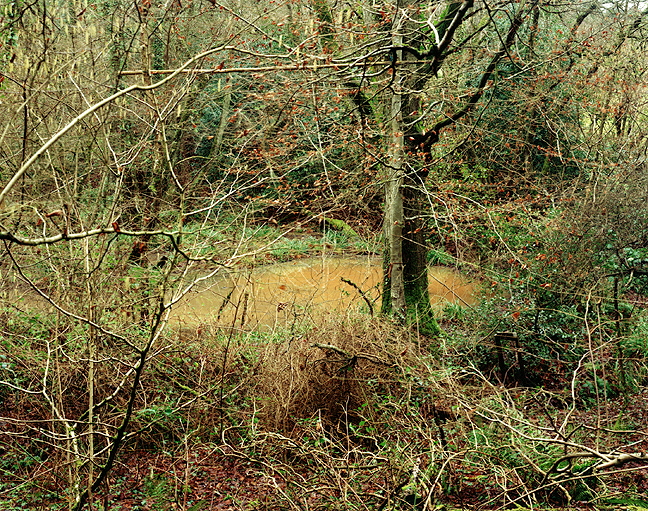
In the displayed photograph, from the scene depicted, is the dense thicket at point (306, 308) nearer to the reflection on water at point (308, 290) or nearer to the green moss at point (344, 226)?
the reflection on water at point (308, 290)

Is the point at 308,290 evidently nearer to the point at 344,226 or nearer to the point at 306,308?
the point at 306,308

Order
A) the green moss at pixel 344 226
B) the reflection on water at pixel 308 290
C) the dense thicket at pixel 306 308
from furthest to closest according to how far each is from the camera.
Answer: the green moss at pixel 344 226 → the reflection on water at pixel 308 290 → the dense thicket at pixel 306 308

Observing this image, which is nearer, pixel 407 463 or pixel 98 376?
pixel 407 463

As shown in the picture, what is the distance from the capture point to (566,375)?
8117mm

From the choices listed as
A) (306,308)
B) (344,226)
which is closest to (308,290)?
(306,308)

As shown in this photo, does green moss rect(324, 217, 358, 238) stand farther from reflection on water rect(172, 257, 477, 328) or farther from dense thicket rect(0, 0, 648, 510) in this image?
dense thicket rect(0, 0, 648, 510)

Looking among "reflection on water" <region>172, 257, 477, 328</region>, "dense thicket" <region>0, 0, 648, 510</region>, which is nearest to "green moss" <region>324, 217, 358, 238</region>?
"reflection on water" <region>172, 257, 477, 328</region>

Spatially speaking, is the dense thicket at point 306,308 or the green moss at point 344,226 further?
the green moss at point 344,226

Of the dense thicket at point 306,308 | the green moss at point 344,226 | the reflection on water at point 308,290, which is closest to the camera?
the dense thicket at point 306,308

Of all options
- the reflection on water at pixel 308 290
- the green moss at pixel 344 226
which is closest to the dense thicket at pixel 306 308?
the reflection on water at pixel 308 290

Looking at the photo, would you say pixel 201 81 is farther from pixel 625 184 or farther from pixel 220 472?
pixel 625 184

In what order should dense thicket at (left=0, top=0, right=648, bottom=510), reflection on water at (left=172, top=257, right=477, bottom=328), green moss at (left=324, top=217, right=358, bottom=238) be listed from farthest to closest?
green moss at (left=324, top=217, right=358, bottom=238) → reflection on water at (left=172, top=257, right=477, bottom=328) → dense thicket at (left=0, top=0, right=648, bottom=510)

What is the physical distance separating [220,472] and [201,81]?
6097mm

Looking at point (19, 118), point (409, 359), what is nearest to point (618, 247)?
point (409, 359)
